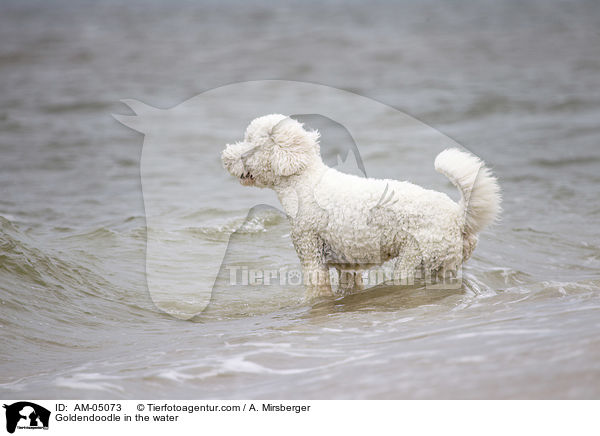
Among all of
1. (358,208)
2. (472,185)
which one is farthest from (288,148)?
(472,185)

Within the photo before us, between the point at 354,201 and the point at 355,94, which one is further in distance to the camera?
the point at 355,94

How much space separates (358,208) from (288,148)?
2.88 feet

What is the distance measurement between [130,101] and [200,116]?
35.8 feet

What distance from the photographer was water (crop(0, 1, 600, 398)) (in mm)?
4512

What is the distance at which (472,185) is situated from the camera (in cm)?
583

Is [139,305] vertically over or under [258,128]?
under

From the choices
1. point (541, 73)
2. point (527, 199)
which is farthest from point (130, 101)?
point (541, 73)

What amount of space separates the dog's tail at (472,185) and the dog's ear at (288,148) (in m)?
1.23

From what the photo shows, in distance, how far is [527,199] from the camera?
39.6 feet

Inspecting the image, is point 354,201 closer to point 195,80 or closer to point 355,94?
point 355,94
